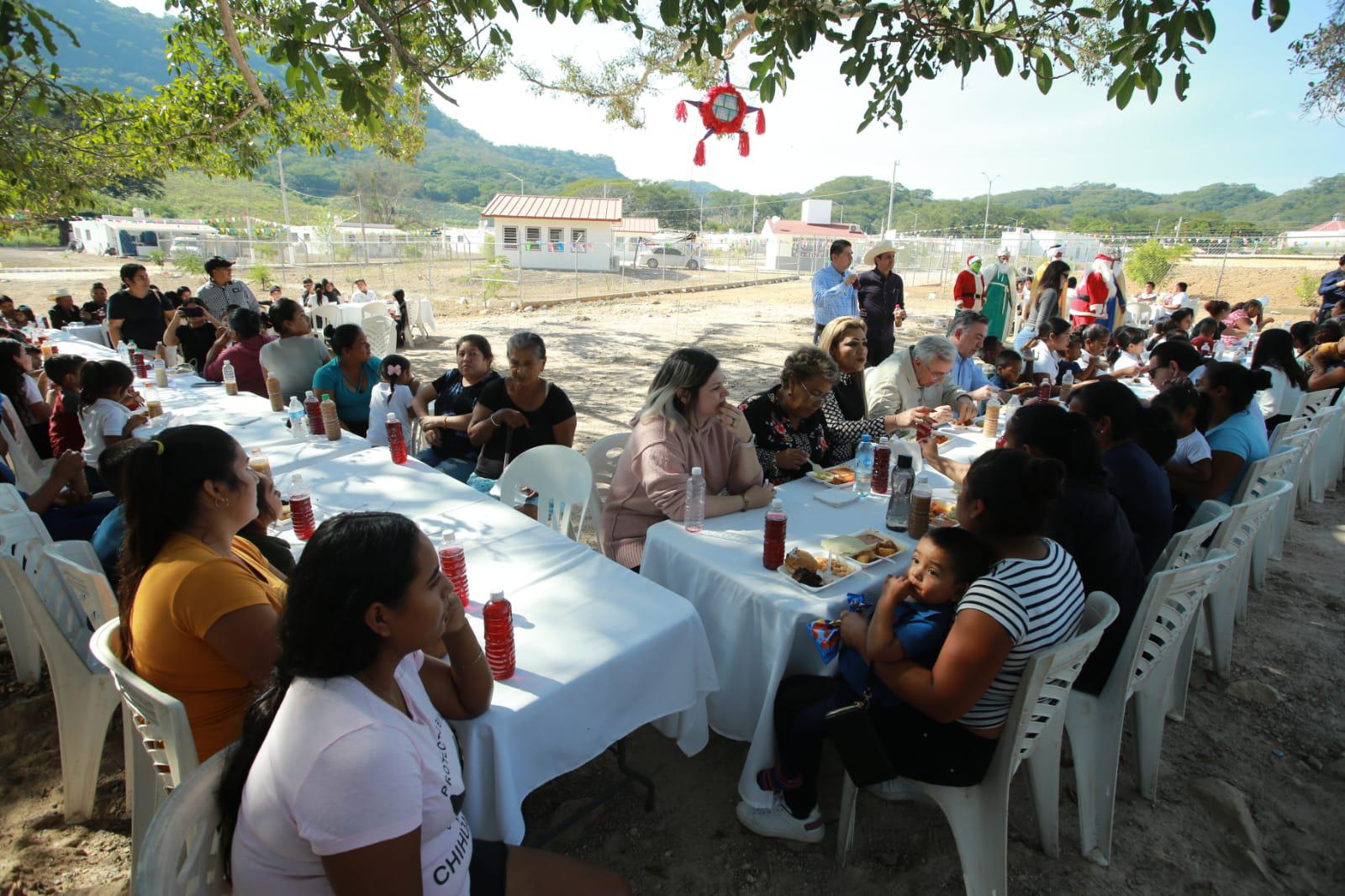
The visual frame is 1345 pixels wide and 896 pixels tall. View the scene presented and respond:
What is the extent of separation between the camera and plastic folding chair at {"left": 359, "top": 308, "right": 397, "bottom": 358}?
34.8 feet

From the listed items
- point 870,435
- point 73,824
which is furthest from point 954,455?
point 73,824

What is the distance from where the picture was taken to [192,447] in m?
1.71

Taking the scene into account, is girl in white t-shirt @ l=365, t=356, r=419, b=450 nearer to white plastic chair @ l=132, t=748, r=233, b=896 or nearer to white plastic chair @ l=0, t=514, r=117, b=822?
white plastic chair @ l=0, t=514, r=117, b=822

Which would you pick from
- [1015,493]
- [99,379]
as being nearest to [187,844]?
[1015,493]

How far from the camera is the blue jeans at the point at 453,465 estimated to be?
4.32 meters

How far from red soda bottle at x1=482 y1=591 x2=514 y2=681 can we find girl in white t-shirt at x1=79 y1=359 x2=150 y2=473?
3.36m

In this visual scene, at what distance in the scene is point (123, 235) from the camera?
126ft

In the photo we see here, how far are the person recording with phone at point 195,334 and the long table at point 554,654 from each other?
487 centimetres

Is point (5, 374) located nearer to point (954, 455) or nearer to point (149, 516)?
point (149, 516)

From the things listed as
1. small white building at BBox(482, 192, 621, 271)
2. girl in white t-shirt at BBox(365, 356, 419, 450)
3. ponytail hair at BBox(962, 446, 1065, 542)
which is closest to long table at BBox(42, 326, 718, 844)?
ponytail hair at BBox(962, 446, 1065, 542)

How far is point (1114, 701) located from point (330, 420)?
13.6ft

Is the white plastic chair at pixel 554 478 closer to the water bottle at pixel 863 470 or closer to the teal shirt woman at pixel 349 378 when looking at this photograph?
the water bottle at pixel 863 470

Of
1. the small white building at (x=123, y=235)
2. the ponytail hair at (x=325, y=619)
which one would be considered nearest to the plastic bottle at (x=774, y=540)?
the ponytail hair at (x=325, y=619)

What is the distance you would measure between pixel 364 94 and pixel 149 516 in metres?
2.20
